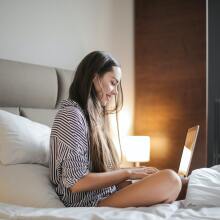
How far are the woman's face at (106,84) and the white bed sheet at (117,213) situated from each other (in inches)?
24.8

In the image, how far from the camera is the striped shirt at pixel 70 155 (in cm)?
157

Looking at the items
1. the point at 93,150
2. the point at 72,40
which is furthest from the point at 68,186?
the point at 72,40

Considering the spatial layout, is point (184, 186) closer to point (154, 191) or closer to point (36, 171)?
point (154, 191)

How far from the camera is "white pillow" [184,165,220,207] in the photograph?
1497 mm

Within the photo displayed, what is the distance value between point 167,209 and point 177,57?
7.80ft

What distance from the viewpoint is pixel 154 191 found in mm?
1506

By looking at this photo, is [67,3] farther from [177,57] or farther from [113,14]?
[177,57]

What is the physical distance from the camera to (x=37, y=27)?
2.73m

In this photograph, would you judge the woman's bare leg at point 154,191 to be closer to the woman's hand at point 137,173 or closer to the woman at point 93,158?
the woman at point 93,158

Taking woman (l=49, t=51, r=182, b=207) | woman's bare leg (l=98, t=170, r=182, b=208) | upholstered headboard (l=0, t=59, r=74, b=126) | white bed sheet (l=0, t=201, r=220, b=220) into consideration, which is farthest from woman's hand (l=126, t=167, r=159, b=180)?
upholstered headboard (l=0, t=59, r=74, b=126)

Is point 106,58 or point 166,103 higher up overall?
point 106,58

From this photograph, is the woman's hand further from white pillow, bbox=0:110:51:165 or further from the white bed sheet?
white pillow, bbox=0:110:51:165

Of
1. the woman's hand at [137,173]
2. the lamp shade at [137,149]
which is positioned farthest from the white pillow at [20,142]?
the lamp shade at [137,149]

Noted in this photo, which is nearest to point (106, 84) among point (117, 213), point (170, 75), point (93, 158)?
point (93, 158)
